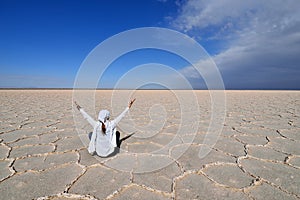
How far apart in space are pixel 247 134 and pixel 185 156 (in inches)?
53.3

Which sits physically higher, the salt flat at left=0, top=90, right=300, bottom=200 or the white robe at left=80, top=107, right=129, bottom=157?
the white robe at left=80, top=107, right=129, bottom=157

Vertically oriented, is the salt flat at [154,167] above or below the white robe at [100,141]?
below

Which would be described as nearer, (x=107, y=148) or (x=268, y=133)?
(x=107, y=148)

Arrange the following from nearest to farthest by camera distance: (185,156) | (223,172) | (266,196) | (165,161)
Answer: (266,196) < (223,172) < (165,161) < (185,156)

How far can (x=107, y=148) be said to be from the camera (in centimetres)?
190

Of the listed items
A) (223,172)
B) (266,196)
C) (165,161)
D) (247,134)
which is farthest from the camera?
(247,134)

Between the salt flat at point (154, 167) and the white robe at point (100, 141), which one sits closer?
the salt flat at point (154, 167)

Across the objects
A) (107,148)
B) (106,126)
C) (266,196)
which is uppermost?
(106,126)

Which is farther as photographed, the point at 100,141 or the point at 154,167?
the point at 100,141

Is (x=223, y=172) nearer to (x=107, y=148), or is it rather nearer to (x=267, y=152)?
(x=267, y=152)

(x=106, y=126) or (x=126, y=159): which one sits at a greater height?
(x=106, y=126)

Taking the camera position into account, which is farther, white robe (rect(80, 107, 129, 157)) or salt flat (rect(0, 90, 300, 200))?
white robe (rect(80, 107, 129, 157))

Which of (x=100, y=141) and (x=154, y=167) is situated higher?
(x=100, y=141)

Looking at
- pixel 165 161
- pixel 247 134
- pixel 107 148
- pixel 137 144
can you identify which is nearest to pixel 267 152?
pixel 247 134
